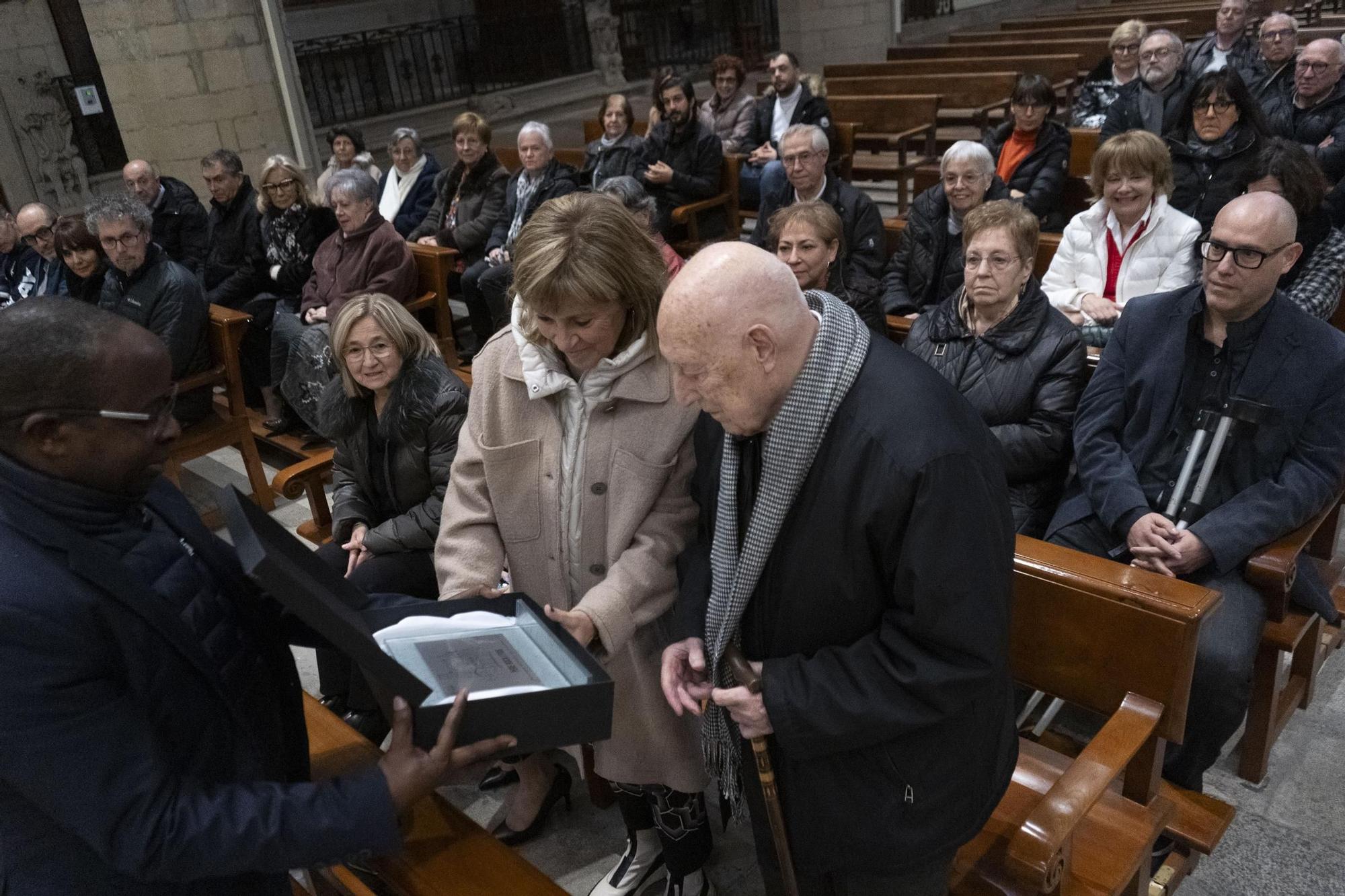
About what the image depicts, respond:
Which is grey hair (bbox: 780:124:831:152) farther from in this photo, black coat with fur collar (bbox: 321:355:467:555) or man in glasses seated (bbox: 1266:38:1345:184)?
man in glasses seated (bbox: 1266:38:1345:184)

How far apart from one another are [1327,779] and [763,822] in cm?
166

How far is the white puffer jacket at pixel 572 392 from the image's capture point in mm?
1723

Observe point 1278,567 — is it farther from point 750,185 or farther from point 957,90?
point 957,90

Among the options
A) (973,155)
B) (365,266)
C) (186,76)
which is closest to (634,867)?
(973,155)

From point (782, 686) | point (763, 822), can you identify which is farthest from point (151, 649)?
point (763, 822)

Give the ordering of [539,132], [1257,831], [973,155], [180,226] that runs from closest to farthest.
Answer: [1257,831] → [973,155] → [539,132] → [180,226]

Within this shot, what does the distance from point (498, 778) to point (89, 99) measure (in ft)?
31.0

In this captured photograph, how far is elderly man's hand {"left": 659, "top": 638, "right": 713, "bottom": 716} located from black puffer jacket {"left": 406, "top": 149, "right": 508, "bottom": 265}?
4.65m

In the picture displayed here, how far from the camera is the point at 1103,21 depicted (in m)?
10.3

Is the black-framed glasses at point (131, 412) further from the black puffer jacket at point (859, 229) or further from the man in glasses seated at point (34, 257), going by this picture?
the man in glasses seated at point (34, 257)

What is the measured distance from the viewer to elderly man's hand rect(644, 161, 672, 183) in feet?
19.2

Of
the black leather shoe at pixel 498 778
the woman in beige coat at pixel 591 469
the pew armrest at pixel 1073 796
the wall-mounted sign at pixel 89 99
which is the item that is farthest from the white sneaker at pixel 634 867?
the wall-mounted sign at pixel 89 99

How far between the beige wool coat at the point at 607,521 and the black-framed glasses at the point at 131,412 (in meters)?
0.70

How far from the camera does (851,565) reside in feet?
4.39
